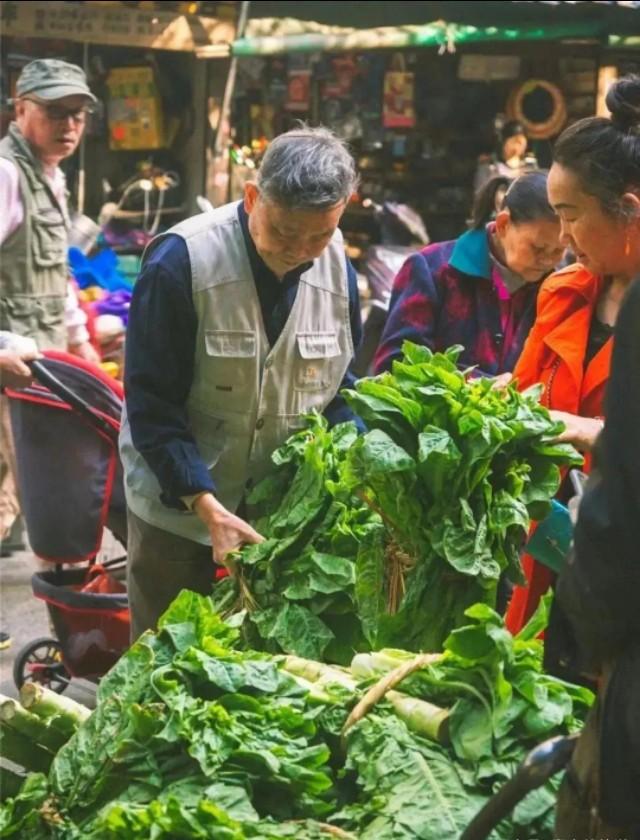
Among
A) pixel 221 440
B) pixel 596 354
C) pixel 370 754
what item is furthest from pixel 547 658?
pixel 221 440

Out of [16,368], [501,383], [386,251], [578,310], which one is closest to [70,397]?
[16,368]

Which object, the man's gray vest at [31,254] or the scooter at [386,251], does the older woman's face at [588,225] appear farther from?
the scooter at [386,251]

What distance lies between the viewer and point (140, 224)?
1209cm

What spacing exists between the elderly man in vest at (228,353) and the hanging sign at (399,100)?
7683 millimetres

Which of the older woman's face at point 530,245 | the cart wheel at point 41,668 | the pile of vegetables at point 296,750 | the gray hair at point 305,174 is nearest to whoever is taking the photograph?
the pile of vegetables at point 296,750

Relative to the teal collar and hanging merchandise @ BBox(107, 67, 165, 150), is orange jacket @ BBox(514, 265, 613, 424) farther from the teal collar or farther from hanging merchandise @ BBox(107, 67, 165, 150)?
hanging merchandise @ BBox(107, 67, 165, 150)

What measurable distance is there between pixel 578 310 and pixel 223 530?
1.03 metres

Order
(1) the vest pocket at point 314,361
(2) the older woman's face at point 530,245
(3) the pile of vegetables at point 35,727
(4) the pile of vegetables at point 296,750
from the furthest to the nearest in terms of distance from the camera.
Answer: (2) the older woman's face at point 530,245 < (1) the vest pocket at point 314,361 < (3) the pile of vegetables at point 35,727 < (4) the pile of vegetables at point 296,750

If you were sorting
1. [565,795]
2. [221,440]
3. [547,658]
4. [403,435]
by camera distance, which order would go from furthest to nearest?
[221,440]
[403,435]
[547,658]
[565,795]

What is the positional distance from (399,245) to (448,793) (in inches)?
360

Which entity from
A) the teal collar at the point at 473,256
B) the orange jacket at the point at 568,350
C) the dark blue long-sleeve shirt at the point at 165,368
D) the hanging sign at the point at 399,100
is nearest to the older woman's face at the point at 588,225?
the orange jacket at the point at 568,350

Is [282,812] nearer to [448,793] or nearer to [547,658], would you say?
[448,793]

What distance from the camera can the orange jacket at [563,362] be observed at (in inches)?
155

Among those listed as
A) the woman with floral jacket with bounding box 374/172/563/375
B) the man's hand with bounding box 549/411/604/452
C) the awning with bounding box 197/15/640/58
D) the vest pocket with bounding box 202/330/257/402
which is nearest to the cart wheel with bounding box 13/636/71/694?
the woman with floral jacket with bounding box 374/172/563/375
